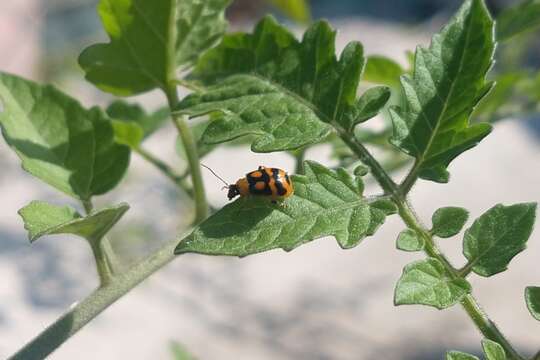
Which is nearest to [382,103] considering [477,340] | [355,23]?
[477,340]

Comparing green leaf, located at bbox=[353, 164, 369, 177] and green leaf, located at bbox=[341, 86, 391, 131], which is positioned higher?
green leaf, located at bbox=[341, 86, 391, 131]

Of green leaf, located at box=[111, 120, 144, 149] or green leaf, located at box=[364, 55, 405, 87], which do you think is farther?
green leaf, located at box=[364, 55, 405, 87]

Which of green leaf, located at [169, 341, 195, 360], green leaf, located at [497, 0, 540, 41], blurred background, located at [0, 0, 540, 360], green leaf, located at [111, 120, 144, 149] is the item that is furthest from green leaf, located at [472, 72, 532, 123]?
blurred background, located at [0, 0, 540, 360]

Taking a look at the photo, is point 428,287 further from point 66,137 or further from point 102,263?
point 66,137

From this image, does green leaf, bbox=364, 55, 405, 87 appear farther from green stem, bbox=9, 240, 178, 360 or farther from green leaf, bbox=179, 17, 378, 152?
green stem, bbox=9, 240, 178, 360

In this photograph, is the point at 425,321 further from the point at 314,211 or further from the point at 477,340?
the point at 314,211

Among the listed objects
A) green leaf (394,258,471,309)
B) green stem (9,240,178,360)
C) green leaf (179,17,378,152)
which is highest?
green leaf (179,17,378,152)

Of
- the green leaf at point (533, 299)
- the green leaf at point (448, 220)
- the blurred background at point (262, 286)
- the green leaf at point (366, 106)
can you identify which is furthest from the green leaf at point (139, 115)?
the blurred background at point (262, 286)

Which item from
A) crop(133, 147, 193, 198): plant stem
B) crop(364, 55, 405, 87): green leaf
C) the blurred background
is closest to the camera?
crop(133, 147, 193, 198): plant stem
